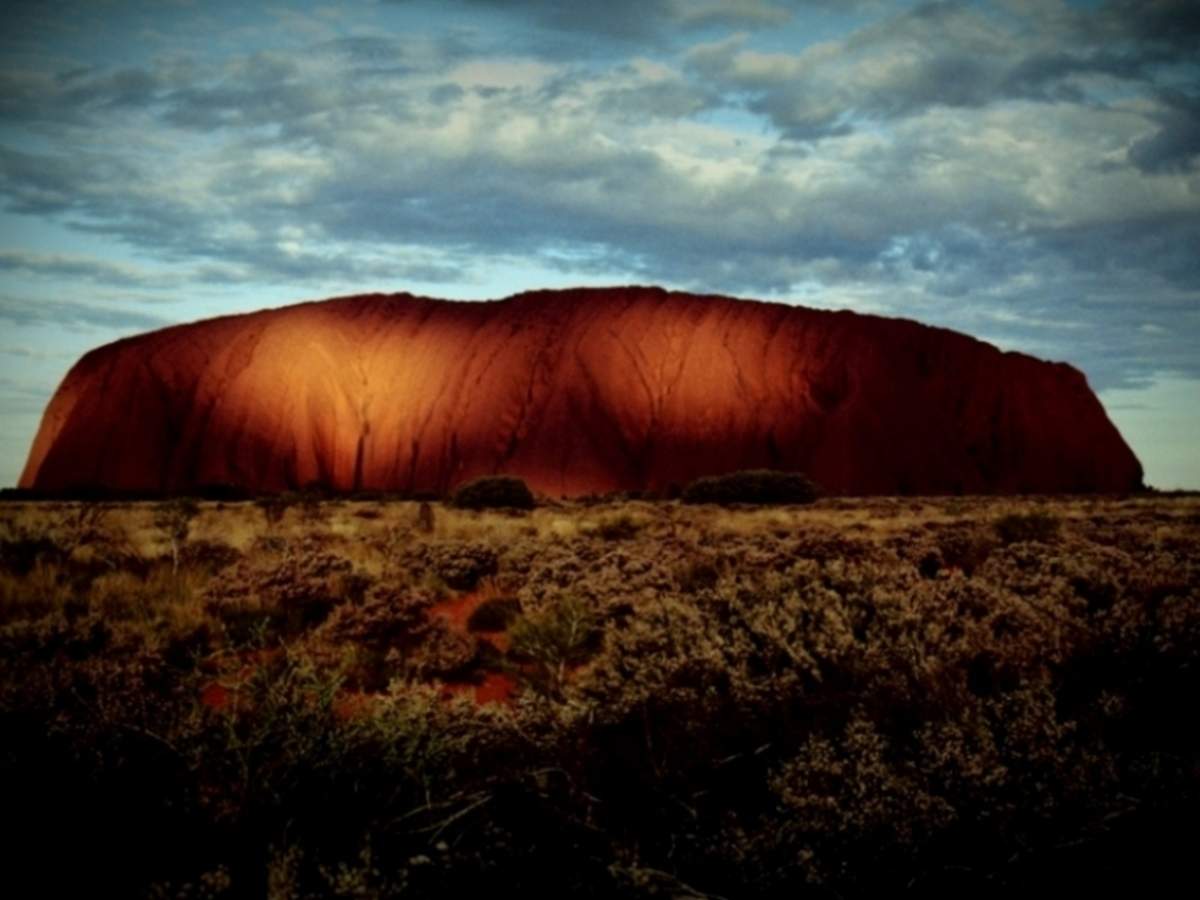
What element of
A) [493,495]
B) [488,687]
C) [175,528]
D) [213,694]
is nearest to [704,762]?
[488,687]

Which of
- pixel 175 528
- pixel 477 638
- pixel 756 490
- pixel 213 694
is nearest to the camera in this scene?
pixel 213 694

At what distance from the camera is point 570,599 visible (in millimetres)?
7090

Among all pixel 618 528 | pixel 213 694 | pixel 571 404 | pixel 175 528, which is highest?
pixel 571 404

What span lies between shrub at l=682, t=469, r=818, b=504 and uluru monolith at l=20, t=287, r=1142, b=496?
11155 mm

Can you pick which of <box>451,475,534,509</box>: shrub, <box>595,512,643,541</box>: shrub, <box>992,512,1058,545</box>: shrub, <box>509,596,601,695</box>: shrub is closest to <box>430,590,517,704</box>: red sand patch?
<box>509,596,601,695</box>: shrub

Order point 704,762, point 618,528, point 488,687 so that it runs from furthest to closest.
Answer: point 618,528 < point 488,687 < point 704,762

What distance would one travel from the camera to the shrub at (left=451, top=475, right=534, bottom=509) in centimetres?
2969

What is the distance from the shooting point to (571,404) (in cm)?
4731

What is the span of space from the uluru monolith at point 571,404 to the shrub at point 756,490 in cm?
1116

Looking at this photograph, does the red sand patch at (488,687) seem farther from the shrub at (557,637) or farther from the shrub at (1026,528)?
the shrub at (1026,528)

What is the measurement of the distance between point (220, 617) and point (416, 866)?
615 centimetres

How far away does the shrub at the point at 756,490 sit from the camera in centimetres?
3167

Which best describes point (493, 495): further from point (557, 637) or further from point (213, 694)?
point (213, 694)

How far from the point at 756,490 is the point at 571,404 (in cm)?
1771
